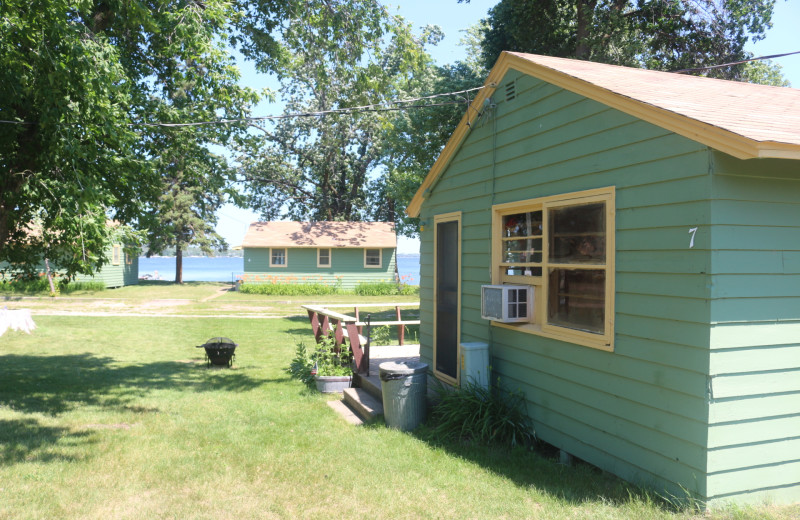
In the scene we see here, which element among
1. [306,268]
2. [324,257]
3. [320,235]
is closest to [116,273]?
[306,268]

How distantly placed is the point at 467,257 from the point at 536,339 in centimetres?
172

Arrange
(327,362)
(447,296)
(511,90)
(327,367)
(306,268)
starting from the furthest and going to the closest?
(306,268), (327,362), (327,367), (447,296), (511,90)

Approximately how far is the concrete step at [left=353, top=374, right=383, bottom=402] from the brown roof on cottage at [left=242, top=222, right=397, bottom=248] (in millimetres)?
22666

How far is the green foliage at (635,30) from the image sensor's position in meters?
14.9

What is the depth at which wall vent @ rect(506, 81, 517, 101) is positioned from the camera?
6.29 meters

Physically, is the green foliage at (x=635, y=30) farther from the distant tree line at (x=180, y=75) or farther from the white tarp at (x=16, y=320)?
the white tarp at (x=16, y=320)

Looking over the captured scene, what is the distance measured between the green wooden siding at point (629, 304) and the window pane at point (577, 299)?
237mm

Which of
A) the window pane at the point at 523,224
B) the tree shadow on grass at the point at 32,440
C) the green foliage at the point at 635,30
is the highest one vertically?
the green foliage at the point at 635,30

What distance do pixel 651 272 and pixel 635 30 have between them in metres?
13.9

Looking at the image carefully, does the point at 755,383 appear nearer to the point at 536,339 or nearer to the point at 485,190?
the point at 536,339

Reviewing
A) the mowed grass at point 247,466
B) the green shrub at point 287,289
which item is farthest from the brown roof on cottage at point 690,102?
the green shrub at point 287,289

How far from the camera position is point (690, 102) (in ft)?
15.2

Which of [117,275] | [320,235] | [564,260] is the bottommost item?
[117,275]

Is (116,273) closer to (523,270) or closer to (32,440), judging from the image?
(32,440)
